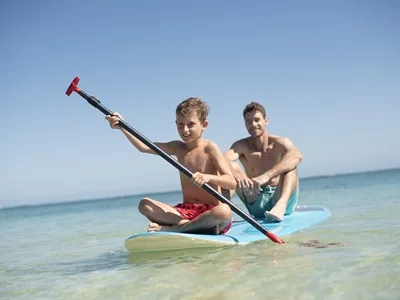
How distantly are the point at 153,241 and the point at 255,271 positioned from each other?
111cm

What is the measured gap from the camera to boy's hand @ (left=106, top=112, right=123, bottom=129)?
3.48 metres

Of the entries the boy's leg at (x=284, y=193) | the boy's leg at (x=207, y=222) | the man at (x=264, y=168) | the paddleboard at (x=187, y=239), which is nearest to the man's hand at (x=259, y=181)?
the man at (x=264, y=168)

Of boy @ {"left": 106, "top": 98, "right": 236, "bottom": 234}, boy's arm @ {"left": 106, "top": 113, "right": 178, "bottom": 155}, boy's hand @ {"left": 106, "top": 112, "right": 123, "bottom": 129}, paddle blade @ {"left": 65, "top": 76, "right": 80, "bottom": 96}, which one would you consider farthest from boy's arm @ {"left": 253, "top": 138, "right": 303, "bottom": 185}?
paddle blade @ {"left": 65, "top": 76, "right": 80, "bottom": 96}

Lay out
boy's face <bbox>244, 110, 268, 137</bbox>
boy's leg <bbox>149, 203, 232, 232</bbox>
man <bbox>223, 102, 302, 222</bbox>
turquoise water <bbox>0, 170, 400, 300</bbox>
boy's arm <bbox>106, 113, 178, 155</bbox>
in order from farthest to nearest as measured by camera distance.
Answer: boy's face <bbox>244, 110, 268, 137</bbox>, man <bbox>223, 102, 302, 222</bbox>, boy's arm <bbox>106, 113, 178, 155</bbox>, boy's leg <bbox>149, 203, 232, 232</bbox>, turquoise water <bbox>0, 170, 400, 300</bbox>

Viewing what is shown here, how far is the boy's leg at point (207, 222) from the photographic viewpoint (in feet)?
11.1

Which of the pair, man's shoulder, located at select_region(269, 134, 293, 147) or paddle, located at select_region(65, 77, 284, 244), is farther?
man's shoulder, located at select_region(269, 134, 293, 147)

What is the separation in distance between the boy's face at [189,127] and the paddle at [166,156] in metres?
0.23

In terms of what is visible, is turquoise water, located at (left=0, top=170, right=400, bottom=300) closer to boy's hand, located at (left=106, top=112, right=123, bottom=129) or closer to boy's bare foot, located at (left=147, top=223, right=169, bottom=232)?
boy's bare foot, located at (left=147, top=223, right=169, bottom=232)

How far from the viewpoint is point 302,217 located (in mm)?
4566

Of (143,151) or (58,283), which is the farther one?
(143,151)

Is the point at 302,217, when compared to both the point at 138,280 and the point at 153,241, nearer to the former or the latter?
the point at 153,241

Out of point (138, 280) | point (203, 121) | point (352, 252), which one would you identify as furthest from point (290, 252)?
point (203, 121)

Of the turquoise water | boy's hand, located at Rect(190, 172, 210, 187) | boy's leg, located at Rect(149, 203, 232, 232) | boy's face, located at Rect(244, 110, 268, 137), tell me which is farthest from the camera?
boy's face, located at Rect(244, 110, 268, 137)

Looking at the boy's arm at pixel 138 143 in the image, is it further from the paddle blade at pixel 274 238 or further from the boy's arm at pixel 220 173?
the paddle blade at pixel 274 238
